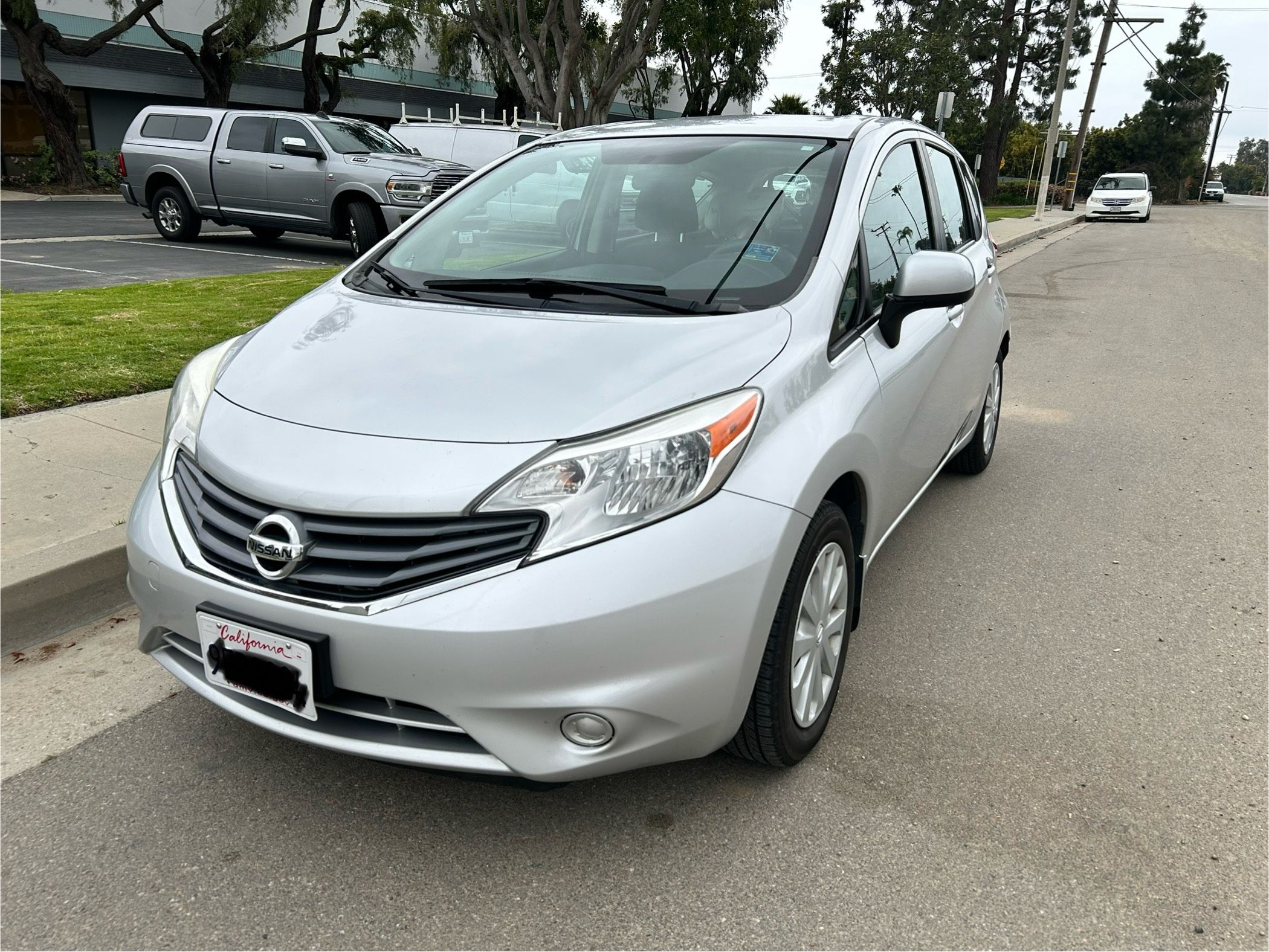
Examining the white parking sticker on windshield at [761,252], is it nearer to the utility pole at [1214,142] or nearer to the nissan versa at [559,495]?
the nissan versa at [559,495]

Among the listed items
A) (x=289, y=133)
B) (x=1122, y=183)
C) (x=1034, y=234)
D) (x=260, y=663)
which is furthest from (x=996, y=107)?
(x=260, y=663)

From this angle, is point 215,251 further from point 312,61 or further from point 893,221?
point 312,61

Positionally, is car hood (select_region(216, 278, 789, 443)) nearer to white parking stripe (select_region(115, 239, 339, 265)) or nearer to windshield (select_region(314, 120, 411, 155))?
white parking stripe (select_region(115, 239, 339, 265))

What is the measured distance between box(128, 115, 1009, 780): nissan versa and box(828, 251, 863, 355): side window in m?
0.01

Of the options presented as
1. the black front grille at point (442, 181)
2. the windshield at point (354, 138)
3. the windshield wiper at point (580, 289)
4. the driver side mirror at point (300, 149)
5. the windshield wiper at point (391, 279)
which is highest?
the windshield at point (354, 138)

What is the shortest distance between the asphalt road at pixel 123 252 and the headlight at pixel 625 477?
9376 millimetres

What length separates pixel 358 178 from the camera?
12859 millimetres

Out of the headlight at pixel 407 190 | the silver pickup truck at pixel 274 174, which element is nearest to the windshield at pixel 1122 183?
the silver pickup truck at pixel 274 174

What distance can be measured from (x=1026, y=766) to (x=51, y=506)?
374 cm

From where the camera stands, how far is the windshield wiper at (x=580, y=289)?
286 cm

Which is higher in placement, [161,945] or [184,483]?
[184,483]

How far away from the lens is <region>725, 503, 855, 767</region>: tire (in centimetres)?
245

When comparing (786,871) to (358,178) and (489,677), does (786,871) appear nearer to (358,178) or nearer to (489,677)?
(489,677)

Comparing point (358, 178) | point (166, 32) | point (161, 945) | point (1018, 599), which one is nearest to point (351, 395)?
point (161, 945)
